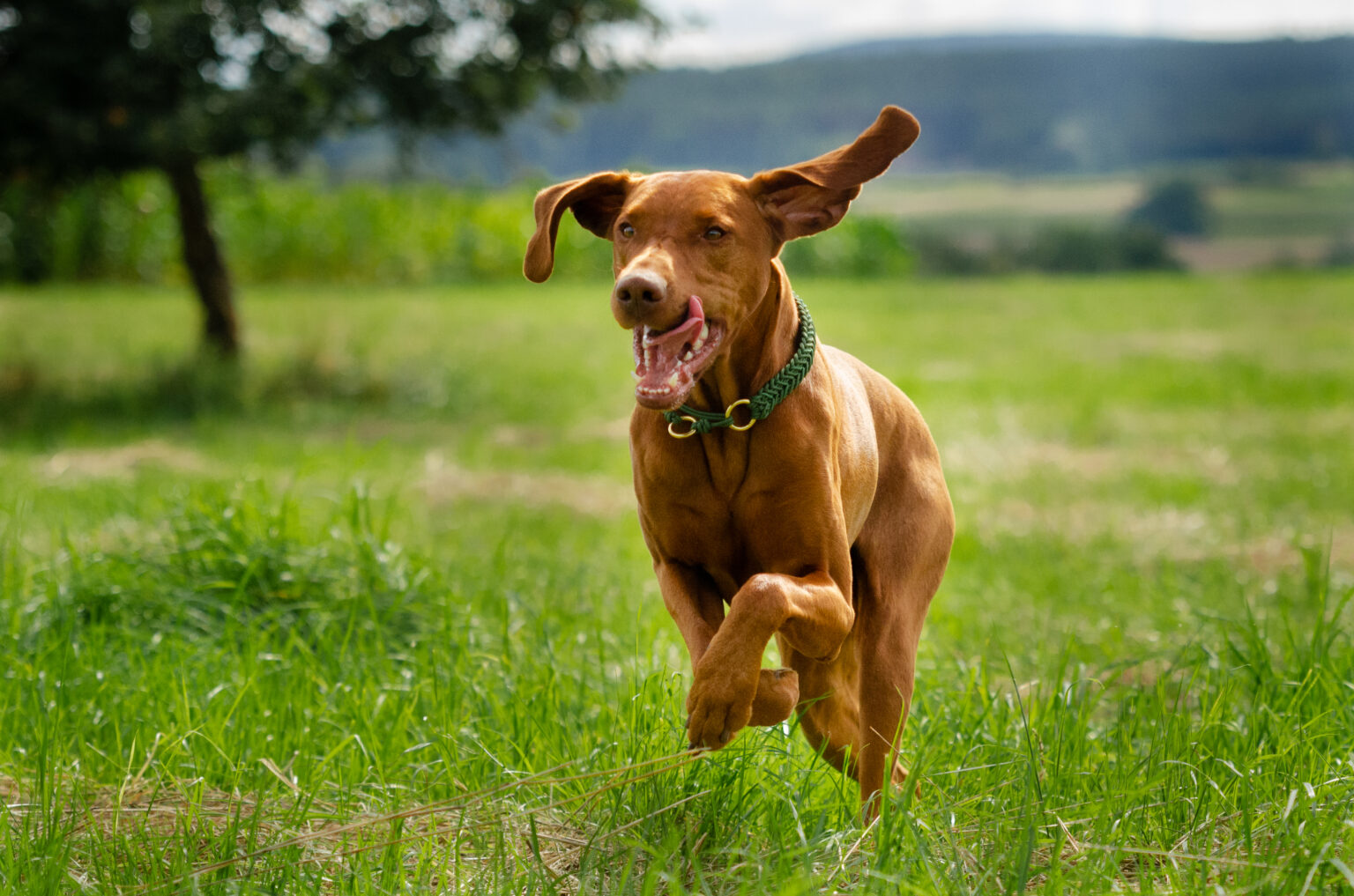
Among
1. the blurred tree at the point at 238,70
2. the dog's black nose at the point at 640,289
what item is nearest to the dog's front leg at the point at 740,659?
the dog's black nose at the point at 640,289

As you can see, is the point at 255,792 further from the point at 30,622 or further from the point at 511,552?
the point at 511,552

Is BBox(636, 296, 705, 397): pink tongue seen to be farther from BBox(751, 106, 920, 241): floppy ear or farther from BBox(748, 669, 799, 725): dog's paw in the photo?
BBox(748, 669, 799, 725): dog's paw

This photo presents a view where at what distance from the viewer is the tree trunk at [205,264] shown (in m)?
11.4

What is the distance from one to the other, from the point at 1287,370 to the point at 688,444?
40.9ft

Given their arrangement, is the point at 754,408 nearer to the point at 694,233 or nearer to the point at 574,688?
the point at 694,233

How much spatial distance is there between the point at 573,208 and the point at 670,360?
0.69 m

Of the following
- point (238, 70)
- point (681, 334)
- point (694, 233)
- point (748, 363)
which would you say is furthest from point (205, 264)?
point (681, 334)

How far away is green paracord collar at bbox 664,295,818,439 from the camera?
282cm

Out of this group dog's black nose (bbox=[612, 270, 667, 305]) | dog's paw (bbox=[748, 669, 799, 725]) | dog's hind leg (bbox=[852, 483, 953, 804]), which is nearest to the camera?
dog's black nose (bbox=[612, 270, 667, 305])

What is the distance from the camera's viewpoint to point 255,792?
338 centimetres

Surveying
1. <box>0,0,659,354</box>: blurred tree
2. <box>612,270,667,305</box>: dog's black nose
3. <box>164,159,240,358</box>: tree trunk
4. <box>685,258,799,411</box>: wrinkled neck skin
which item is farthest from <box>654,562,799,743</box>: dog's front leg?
<box>164,159,240,358</box>: tree trunk

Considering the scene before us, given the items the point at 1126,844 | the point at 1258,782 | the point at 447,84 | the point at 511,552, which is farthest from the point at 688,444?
the point at 447,84

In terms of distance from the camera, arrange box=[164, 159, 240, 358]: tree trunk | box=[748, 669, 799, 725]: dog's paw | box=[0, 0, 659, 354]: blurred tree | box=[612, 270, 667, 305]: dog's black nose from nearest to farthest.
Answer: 1. box=[612, 270, 667, 305]: dog's black nose
2. box=[748, 669, 799, 725]: dog's paw
3. box=[0, 0, 659, 354]: blurred tree
4. box=[164, 159, 240, 358]: tree trunk

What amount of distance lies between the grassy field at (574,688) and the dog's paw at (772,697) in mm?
253
